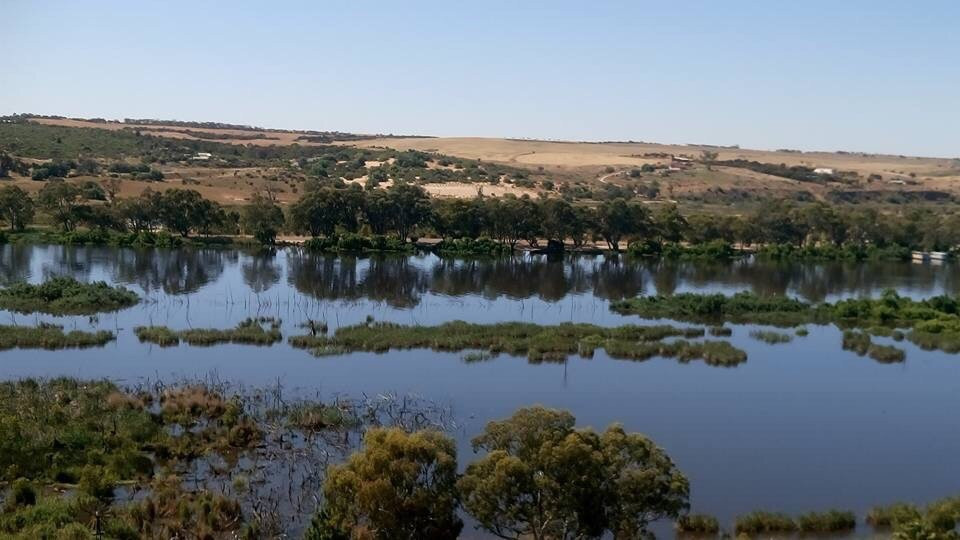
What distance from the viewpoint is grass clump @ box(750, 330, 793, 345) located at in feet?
122

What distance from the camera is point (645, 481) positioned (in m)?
14.5

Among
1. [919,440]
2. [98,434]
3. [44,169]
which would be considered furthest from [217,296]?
[44,169]

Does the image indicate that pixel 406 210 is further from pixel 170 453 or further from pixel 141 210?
pixel 170 453

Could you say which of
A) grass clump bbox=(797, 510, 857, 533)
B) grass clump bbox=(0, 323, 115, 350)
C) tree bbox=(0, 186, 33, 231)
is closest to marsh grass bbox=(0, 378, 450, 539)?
grass clump bbox=(0, 323, 115, 350)

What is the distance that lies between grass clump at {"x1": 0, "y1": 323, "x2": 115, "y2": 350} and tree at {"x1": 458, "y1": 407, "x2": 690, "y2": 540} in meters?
20.0

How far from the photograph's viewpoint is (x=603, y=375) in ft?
99.8

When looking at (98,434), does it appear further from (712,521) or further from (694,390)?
(694,390)

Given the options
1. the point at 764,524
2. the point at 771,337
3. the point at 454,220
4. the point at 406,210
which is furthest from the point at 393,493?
the point at 406,210

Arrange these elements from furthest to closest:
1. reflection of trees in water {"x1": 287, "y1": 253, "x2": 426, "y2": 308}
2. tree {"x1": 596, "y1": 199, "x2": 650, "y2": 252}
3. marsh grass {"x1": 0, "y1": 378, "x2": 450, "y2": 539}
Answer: tree {"x1": 596, "y1": 199, "x2": 650, "y2": 252}, reflection of trees in water {"x1": 287, "y1": 253, "x2": 426, "y2": 308}, marsh grass {"x1": 0, "y1": 378, "x2": 450, "y2": 539}

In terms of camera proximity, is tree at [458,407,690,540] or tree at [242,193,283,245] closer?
tree at [458,407,690,540]

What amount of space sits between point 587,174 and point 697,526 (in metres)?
107

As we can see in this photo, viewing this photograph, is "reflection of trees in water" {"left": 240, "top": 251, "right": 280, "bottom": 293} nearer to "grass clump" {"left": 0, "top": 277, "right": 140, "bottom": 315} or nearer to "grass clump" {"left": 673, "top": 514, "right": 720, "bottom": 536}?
"grass clump" {"left": 0, "top": 277, "right": 140, "bottom": 315}

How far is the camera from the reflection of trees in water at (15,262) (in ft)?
143

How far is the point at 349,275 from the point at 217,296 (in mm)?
10299
